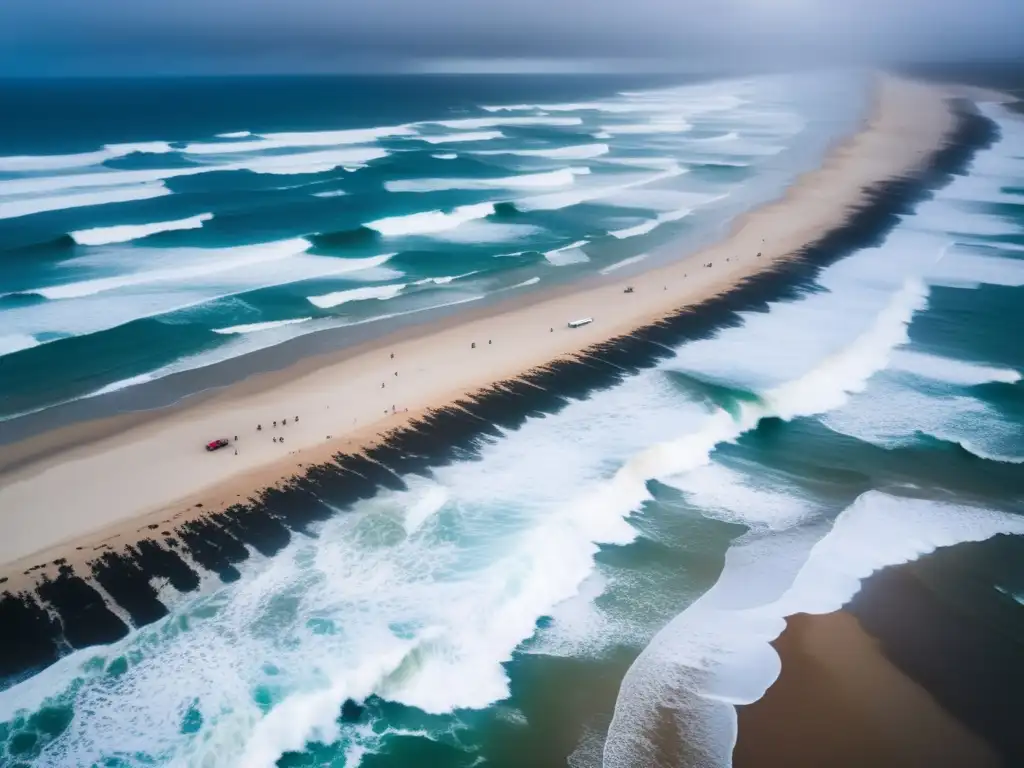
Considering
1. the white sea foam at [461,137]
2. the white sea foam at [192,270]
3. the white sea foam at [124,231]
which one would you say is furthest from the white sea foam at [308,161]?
the white sea foam at [192,270]

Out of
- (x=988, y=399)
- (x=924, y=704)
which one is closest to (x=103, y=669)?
(x=924, y=704)

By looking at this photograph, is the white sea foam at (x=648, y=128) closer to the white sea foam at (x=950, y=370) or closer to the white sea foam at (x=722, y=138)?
the white sea foam at (x=722, y=138)

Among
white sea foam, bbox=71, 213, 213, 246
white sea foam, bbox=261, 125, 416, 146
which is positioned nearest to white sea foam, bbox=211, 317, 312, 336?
white sea foam, bbox=71, 213, 213, 246

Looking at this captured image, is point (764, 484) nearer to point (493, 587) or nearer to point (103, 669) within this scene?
point (493, 587)

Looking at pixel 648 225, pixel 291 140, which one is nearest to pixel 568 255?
pixel 648 225

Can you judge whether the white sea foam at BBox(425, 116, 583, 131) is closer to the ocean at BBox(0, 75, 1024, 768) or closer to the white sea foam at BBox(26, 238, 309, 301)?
the ocean at BBox(0, 75, 1024, 768)

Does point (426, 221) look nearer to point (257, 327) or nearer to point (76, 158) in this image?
point (257, 327)

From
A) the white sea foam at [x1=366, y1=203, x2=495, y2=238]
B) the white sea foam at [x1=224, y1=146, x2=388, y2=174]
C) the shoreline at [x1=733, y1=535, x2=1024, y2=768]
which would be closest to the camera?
the shoreline at [x1=733, y1=535, x2=1024, y2=768]
